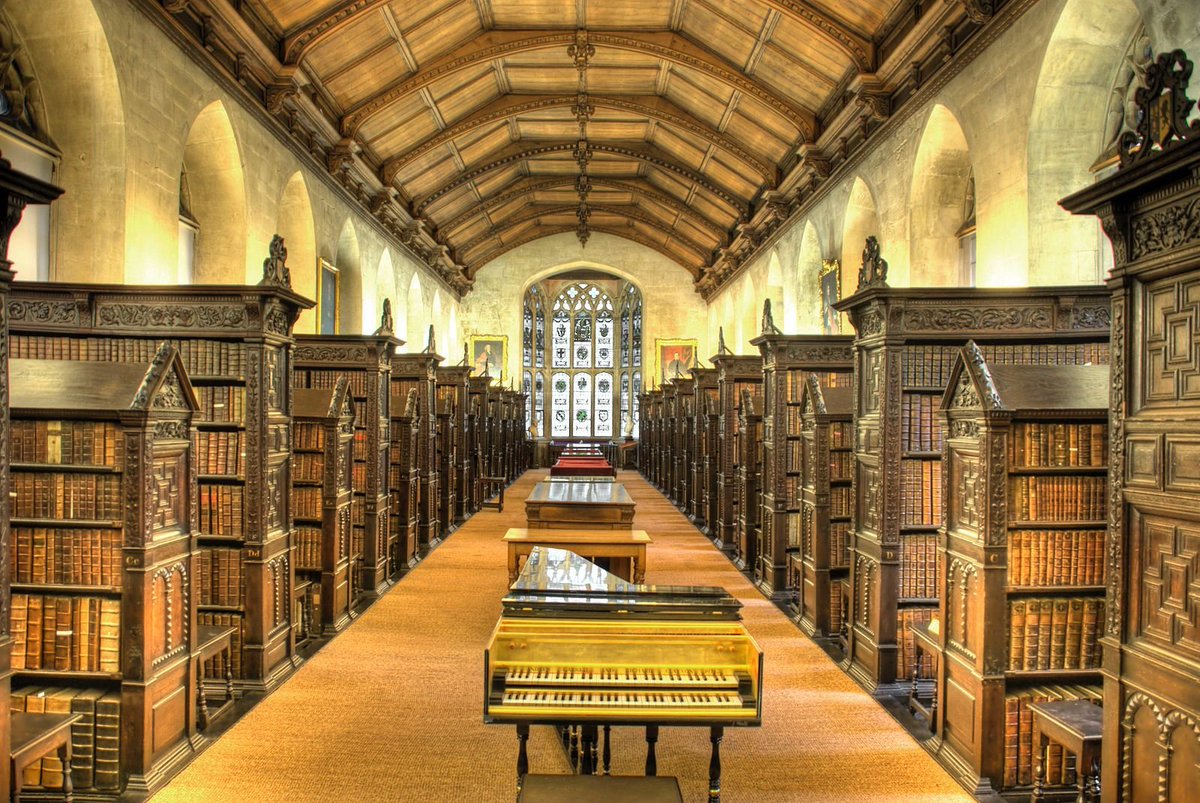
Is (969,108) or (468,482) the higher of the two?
(969,108)

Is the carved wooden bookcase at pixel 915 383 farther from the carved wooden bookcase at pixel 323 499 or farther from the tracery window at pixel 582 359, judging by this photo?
the tracery window at pixel 582 359

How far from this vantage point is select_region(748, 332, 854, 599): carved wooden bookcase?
8766mm

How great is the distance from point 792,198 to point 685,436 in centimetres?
492

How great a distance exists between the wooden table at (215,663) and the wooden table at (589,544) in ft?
8.47

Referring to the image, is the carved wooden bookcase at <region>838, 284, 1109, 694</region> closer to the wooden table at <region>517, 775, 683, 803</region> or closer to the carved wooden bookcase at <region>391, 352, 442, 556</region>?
the wooden table at <region>517, 775, 683, 803</region>

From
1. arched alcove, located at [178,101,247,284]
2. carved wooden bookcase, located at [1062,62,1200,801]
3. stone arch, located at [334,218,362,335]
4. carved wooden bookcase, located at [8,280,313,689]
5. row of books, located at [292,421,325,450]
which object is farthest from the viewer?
stone arch, located at [334,218,362,335]

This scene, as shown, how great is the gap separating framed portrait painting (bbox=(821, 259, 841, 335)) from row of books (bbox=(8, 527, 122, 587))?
11.6m

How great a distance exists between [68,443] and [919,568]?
5395mm

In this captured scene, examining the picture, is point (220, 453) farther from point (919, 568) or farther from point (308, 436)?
point (919, 568)

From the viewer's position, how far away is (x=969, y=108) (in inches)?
365

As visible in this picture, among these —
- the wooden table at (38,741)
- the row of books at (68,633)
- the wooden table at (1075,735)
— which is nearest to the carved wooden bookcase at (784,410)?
the wooden table at (1075,735)

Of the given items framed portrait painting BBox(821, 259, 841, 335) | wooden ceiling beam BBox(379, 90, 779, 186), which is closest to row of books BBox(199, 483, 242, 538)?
framed portrait painting BBox(821, 259, 841, 335)


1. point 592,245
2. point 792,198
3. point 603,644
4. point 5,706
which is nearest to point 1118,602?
point 603,644

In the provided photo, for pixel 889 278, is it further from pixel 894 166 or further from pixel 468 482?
pixel 468 482
